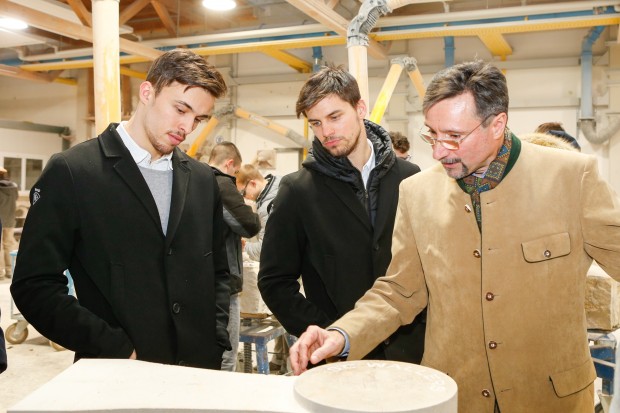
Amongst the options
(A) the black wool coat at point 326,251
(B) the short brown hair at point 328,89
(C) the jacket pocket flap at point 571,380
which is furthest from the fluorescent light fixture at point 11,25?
(C) the jacket pocket flap at point 571,380

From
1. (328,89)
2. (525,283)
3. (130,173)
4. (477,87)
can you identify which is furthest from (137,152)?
(525,283)

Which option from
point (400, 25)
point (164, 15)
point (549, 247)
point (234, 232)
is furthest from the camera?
point (164, 15)

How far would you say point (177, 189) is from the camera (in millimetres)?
1771

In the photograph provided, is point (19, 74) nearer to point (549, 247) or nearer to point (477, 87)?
point (477, 87)

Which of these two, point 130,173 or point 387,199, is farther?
point 387,199

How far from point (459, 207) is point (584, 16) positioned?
5.86m

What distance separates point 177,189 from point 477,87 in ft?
3.08

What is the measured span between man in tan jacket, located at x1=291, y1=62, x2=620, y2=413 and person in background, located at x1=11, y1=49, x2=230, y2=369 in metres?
0.48

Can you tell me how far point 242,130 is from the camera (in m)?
10.1

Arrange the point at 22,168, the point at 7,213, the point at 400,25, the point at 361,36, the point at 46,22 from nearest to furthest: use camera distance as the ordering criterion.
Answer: the point at 361,36, the point at 46,22, the point at 400,25, the point at 7,213, the point at 22,168

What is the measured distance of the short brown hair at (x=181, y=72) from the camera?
68.9 inches

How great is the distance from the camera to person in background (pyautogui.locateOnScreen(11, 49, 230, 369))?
1534mm

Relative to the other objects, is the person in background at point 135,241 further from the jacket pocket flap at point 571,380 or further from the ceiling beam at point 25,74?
the ceiling beam at point 25,74

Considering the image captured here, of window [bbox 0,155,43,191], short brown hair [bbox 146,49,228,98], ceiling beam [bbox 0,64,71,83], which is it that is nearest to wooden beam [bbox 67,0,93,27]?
ceiling beam [bbox 0,64,71,83]
